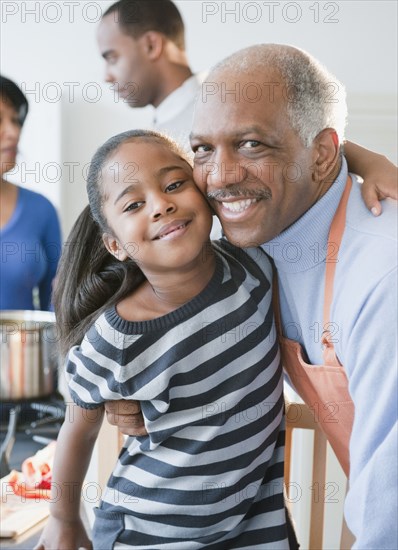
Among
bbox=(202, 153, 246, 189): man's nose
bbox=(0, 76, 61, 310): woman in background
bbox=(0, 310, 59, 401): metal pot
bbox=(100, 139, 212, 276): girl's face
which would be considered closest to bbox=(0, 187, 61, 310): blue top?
bbox=(0, 76, 61, 310): woman in background

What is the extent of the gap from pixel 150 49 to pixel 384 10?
2.30ft

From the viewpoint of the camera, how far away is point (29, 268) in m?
1.80

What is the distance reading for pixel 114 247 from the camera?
3.10 ft

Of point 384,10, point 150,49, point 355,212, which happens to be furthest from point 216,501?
point 384,10

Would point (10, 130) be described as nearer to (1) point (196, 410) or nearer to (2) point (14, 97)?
(2) point (14, 97)

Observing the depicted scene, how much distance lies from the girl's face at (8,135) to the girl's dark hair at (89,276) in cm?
94

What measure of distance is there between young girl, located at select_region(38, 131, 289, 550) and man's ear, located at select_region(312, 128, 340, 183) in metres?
0.15

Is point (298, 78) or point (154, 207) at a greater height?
point (298, 78)

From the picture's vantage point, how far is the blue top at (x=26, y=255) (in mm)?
1786

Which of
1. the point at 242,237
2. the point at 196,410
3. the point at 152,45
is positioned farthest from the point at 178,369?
the point at 152,45

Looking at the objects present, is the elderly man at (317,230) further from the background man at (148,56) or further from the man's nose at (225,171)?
the background man at (148,56)

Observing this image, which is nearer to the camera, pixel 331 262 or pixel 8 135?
pixel 331 262

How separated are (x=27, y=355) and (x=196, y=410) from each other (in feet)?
2.12

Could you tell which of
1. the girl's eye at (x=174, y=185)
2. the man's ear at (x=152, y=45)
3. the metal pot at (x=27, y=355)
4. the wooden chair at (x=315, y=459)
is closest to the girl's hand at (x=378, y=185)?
the girl's eye at (x=174, y=185)
